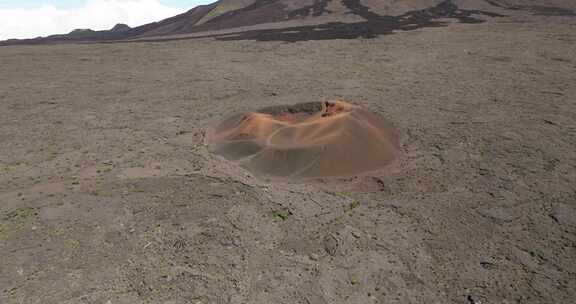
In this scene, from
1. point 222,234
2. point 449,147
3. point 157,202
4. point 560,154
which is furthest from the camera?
point 449,147

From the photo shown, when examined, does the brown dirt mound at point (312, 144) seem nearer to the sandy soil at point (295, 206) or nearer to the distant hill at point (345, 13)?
the sandy soil at point (295, 206)

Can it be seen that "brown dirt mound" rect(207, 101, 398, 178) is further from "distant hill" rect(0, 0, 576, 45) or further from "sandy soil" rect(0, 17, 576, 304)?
"distant hill" rect(0, 0, 576, 45)

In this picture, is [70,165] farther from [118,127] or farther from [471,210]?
[471,210]

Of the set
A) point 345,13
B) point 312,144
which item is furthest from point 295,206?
point 345,13

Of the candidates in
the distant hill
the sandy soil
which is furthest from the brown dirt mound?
the distant hill

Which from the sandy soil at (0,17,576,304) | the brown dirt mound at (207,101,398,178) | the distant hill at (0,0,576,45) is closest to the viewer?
the sandy soil at (0,17,576,304)

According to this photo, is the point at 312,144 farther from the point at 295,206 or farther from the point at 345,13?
the point at 345,13

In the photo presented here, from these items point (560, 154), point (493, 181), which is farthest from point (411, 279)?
point (560, 154)
